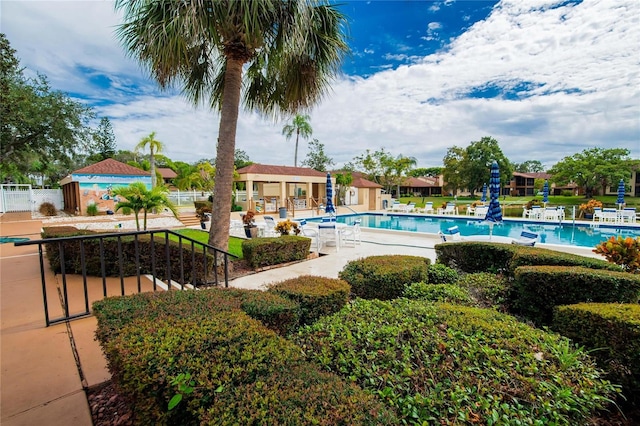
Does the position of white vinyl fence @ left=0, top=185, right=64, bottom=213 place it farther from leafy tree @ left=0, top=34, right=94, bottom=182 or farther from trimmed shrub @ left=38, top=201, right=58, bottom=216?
leafy tree @ left=0, top=34, right=94, bottom=182

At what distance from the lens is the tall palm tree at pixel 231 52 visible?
4.64 metres

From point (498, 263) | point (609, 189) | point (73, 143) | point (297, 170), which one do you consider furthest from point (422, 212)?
point (609, 189)

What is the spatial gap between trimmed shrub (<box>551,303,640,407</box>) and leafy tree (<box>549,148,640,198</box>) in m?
40.2

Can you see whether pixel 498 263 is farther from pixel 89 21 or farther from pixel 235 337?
pixel 89 21

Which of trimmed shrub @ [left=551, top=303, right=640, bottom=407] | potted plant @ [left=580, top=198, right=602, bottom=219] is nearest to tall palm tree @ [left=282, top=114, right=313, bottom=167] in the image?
potted plant @ [left=580, top=198, right=602, bottom=219]

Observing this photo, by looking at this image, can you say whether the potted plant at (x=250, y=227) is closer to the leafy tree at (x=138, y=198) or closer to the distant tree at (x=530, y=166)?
the leafy tree at (x=138, y=198)

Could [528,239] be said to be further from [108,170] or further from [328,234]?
[108,170]

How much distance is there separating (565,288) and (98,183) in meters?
25.1

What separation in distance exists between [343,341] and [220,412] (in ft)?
3.99

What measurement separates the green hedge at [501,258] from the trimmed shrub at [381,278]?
169 centimetres

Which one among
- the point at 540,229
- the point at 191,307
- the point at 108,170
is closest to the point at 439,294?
the point at 191,307

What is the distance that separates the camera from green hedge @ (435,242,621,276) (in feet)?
14.6

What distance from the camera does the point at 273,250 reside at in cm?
764

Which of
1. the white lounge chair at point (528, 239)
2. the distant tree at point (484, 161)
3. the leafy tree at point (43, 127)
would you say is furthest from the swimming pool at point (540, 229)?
the leafy tree at point (43, 127)
